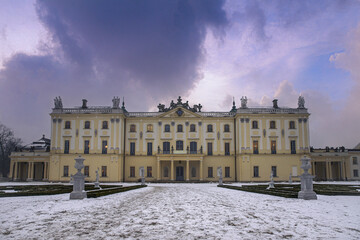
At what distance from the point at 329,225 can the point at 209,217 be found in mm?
3605

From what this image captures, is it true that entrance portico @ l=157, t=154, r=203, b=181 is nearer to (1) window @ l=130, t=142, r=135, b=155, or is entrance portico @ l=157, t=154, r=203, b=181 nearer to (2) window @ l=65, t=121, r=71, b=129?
(1) window @ l=130, t=142, r=135, b=155

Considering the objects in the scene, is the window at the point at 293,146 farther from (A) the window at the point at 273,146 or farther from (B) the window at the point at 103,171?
(B) the window at the point at 103,171

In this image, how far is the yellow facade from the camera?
42.8m

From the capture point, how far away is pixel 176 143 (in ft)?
147

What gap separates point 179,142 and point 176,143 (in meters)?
0.48

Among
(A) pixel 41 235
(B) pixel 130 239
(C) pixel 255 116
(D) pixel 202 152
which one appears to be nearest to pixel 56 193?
(A) pixel 41 235

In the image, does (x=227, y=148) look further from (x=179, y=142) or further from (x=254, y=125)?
(x=179, y=142)

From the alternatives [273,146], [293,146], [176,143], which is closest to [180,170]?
[176,143]

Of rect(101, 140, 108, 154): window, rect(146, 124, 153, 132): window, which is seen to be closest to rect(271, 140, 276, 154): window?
rect(146, 124, 153, 132): window

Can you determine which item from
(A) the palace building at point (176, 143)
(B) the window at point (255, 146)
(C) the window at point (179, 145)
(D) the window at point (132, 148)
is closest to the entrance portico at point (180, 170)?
(A) the palace building at point (176, 143)

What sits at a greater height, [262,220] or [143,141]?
[143,141]

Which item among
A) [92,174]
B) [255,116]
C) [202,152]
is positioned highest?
[255,116]

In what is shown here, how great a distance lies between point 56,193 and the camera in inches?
722

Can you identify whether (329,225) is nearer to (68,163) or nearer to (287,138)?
(287,138)
